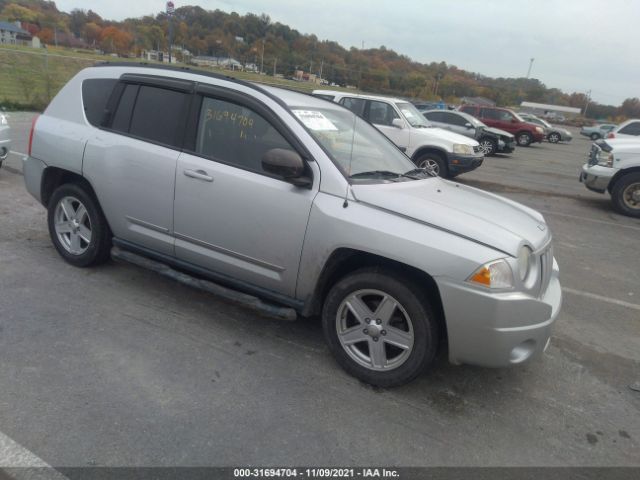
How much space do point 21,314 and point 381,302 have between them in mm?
2649

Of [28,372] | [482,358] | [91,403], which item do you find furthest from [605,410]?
[28,372]

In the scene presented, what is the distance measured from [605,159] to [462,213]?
7.71 meters

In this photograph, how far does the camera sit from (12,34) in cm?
6347

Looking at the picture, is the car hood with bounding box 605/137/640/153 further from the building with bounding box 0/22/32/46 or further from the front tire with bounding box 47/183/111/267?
the building with bounding box 0/22/32/46

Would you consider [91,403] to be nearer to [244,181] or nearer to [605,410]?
[244,181]

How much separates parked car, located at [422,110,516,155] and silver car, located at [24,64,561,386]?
1320cm

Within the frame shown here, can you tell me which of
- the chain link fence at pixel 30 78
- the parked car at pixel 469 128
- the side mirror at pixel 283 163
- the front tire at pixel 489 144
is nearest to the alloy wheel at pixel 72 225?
the side mirror at pixel 283 163

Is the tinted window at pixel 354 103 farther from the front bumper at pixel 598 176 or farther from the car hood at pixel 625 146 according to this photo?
the car hood at pixel 625 146

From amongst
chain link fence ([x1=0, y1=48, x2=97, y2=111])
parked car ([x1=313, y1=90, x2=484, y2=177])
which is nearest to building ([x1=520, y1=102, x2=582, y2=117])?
chain link fence ([x1=0, y1=48, x2=97, y2=111])

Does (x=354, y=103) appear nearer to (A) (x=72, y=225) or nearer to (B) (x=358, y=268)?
(A) (x=72, y=225)

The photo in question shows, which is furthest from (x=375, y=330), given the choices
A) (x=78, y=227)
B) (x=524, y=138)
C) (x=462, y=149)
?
(x=524, y=138)

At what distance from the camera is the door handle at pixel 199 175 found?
3518 millimetres

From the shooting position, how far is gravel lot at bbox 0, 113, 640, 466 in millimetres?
2553

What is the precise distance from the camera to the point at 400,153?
14.2 feet
